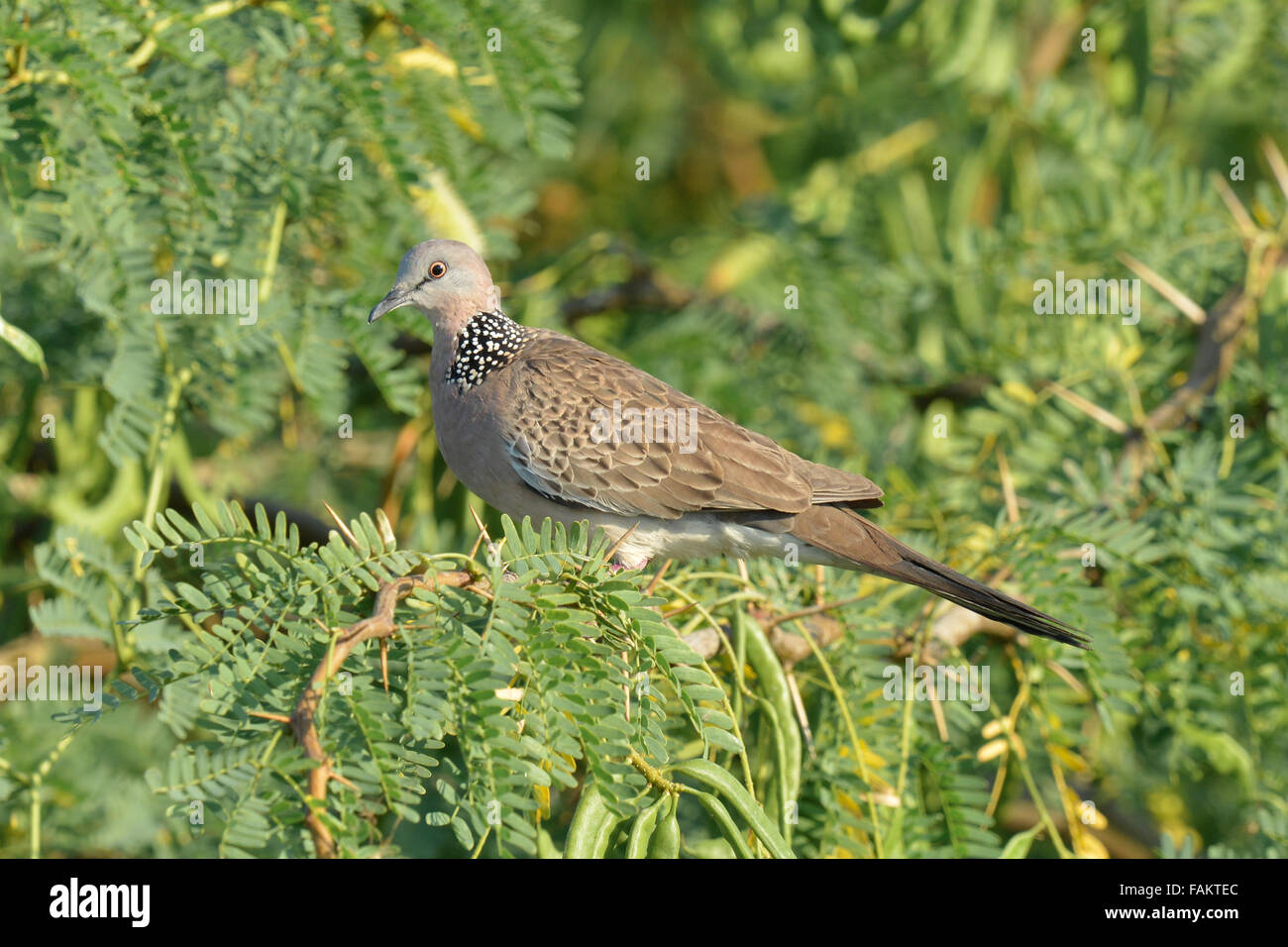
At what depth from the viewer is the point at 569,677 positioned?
2.42 metres

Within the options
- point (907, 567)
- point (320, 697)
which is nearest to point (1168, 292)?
point (907, 567)

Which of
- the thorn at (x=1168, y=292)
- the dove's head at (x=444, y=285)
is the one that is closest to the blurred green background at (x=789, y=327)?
the thorn at (x=1168, y=292)

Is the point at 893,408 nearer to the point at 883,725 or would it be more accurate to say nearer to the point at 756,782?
the point at 883,725

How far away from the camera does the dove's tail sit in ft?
10.6

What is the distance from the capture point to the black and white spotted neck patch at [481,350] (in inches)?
165

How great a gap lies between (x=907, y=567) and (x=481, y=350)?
64.7 inches

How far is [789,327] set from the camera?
579cm

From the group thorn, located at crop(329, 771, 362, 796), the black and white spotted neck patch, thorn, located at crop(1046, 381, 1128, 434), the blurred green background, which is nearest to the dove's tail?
the blurred green background

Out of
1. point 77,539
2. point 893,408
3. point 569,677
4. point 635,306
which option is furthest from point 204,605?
point 893,408

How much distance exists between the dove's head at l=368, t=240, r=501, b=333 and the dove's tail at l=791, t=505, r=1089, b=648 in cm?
139

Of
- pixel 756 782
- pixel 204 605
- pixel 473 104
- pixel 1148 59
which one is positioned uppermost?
pixel 1148 59

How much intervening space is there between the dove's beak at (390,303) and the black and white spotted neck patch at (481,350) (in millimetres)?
236

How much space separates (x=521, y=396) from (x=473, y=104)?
3.79 ft

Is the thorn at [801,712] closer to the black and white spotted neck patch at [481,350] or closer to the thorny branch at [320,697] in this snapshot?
the thorny branch at [320,697]
